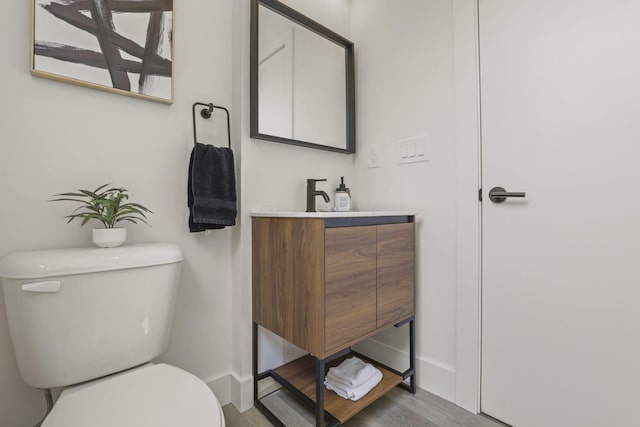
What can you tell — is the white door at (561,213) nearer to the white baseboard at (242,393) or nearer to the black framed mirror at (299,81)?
the black framed mirror at (299,81)

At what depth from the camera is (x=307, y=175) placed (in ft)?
5.20

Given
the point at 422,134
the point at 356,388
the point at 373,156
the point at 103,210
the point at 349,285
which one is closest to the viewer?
the point at 103,210

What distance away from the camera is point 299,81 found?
1.56m

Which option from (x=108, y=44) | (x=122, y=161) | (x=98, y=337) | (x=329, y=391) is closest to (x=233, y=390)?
(x=329, y=391)

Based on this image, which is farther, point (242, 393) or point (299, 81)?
point (299, 81)

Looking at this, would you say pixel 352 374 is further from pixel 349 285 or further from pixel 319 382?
pixel 349 285

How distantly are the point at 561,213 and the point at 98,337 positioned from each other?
5.29 feet

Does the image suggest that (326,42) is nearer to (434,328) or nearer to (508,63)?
(508,63)

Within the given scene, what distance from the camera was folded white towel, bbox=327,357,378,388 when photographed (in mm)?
1251

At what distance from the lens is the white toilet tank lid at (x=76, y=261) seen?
0.79 meters

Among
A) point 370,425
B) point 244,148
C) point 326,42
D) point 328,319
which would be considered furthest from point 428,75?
point 370,425

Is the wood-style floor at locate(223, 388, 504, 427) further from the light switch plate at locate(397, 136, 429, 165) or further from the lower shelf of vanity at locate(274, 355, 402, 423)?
the light switch plate at locate(397, 136, 429, 165)

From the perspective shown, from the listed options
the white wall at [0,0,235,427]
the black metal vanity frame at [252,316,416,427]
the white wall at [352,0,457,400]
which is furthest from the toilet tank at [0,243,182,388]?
the white wall at [352,0,457,400]

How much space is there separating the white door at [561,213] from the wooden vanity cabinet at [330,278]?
38 centimetres
